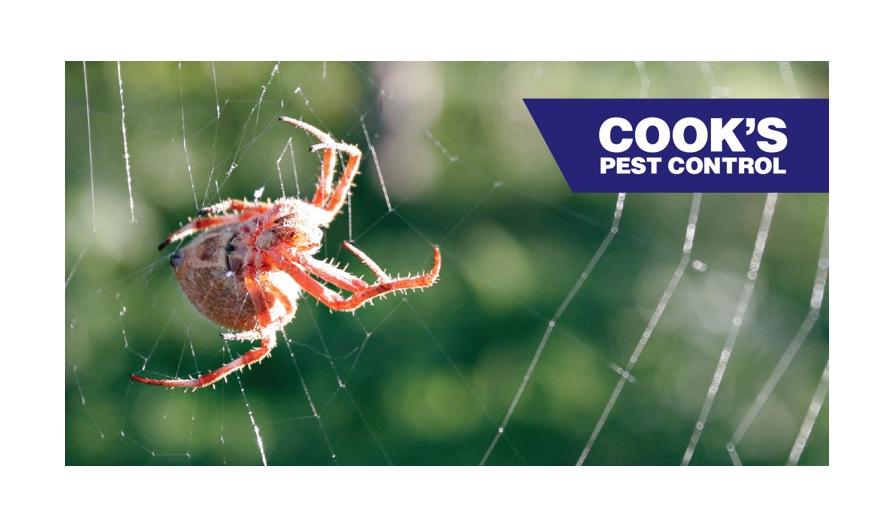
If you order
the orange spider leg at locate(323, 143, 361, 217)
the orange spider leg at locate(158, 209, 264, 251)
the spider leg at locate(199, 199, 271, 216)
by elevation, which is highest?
the orange spider leg at locate(323, 143, 361, 217)

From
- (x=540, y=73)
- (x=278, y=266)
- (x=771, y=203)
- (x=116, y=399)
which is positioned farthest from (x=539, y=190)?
(x=278, y=266)

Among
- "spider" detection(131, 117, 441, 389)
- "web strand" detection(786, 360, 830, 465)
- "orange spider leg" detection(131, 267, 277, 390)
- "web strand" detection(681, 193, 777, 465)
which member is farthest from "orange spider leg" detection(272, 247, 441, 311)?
"web strand" detection(786, 360, 830, 465)

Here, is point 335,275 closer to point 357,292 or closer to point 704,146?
point 357,292

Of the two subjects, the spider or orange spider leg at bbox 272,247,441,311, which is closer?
orange spider leg at bbox 272,247,441,311

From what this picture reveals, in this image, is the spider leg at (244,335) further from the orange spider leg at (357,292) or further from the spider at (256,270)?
the orange spider leg at (357,292)

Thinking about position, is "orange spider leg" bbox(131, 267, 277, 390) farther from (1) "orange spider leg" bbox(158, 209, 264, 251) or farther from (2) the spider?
(1) "orange spider leg" bbox(158, 209, 264, 251)

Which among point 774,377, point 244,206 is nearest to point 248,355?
point 244,206

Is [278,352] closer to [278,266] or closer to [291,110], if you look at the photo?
[291,110]
